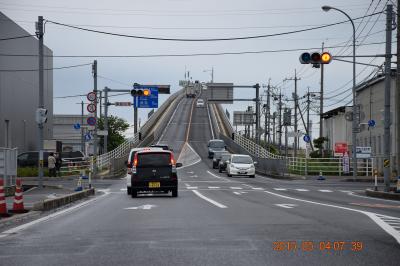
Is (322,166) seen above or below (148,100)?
below

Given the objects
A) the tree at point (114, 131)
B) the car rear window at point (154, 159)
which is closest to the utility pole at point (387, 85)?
the car rear window at point (154, 159)

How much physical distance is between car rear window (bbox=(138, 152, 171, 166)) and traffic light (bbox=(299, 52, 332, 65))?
698cm

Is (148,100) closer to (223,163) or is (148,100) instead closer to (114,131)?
(223,163)

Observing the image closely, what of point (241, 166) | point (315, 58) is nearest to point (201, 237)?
point (315, 58)

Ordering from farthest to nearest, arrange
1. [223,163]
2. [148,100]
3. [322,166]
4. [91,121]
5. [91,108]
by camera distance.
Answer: [148,100] → [223,163] → [322,166] → [91,108] → [91,121]

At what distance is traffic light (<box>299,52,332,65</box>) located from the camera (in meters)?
29.6

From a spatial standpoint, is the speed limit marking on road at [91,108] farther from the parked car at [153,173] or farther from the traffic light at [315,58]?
the traffic light at [315,58]

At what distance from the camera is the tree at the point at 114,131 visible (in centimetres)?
10749

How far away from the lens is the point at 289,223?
48.8 ft

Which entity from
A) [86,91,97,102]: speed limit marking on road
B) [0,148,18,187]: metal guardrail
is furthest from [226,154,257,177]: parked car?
[0,148,18,187]: metal guardrail

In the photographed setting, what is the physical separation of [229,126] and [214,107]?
95.9ft

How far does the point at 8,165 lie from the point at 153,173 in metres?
8.59

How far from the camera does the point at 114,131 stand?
112188mm

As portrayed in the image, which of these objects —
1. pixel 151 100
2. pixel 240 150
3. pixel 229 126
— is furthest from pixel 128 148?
pixel 229 126
